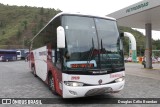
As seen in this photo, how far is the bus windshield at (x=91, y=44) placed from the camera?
7895 mm

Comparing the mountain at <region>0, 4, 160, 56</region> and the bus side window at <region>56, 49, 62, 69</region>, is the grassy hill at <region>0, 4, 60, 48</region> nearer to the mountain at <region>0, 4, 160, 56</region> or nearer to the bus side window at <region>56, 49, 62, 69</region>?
the mountain at <region>0, 4, 160, 56</region>

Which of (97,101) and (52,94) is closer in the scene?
(97,101)

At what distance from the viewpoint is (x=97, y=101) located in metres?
8.66

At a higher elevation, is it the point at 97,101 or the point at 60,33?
the point at 60,33

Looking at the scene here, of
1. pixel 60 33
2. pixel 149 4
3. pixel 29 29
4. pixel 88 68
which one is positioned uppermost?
pixel 29 29

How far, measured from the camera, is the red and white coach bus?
777 cm

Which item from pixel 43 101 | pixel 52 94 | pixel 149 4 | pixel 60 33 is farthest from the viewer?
pixel 149 4

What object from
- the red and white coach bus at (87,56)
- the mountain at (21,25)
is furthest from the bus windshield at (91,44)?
the mountain at (21,25)

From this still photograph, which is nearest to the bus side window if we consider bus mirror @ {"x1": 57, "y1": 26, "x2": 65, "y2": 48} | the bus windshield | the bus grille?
the bus windshield

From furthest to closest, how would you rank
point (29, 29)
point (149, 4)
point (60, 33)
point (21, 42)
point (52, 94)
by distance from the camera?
1. point (29, 29)
2. point (21, 42)
3. point (149, 4)
4. point (52, 94)
5. point (60, 33)

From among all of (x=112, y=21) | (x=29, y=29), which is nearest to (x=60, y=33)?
(x=112, y=21)

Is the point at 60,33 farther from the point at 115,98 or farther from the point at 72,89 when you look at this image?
the point at 115,98

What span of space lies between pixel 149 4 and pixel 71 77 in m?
10.7

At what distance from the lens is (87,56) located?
7.96m
